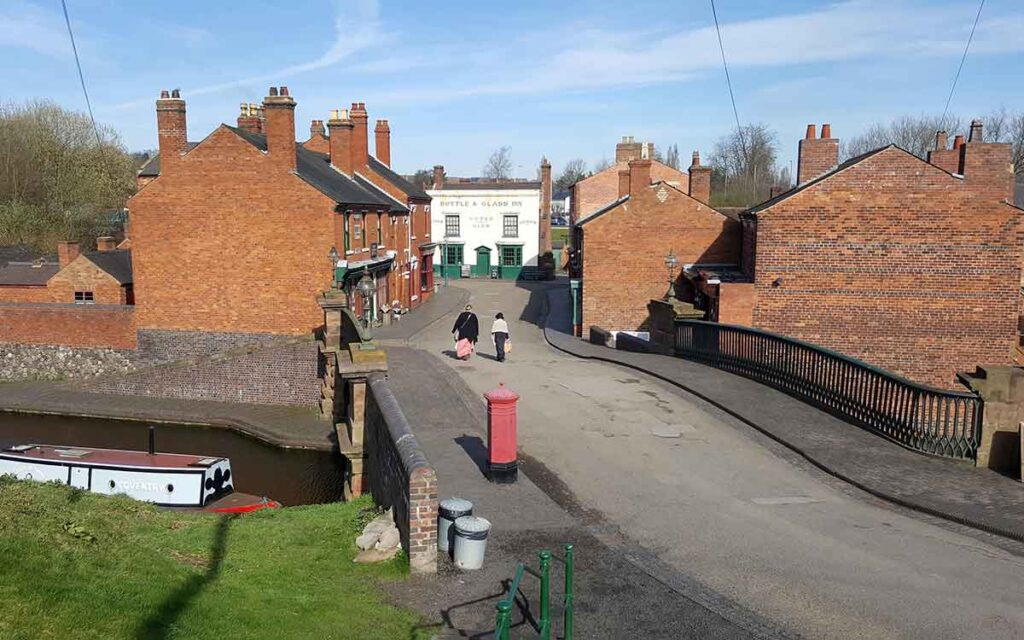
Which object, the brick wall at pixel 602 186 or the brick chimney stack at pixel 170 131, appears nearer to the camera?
the brick chimney stack at pixel 170 131

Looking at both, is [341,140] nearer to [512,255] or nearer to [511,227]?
[511,227]

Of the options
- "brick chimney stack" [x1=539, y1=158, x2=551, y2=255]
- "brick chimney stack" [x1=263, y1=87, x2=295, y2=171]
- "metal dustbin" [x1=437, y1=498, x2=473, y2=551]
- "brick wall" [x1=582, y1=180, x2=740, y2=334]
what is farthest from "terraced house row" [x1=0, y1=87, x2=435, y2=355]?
"brick chimney stack" [x1=539, y1=158, x2=551, y2=255]

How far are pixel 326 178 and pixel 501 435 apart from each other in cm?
2348

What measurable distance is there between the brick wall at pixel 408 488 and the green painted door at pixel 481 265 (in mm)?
48785

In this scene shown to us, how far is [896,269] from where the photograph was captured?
22344 millimetres

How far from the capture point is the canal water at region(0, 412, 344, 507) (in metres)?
21.8

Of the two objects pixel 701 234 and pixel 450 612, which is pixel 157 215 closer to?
pixel 701 234

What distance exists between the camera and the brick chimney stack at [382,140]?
47562 mm

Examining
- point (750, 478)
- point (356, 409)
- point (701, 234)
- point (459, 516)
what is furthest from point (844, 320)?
point (459, 516)

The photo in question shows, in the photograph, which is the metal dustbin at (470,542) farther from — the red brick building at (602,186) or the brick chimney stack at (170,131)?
the red brick building at (602,186)

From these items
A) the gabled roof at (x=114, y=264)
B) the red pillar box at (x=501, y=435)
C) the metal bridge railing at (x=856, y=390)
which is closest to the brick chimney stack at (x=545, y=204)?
the gabled roof at (x=114, y=264)

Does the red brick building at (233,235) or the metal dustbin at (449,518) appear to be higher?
the red brick building at (233,235)

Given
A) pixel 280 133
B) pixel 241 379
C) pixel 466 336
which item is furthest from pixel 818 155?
pixel 241 379

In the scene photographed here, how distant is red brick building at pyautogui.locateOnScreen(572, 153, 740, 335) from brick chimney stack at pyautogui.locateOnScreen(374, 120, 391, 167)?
21080mm
